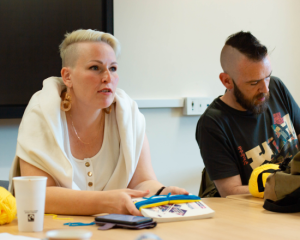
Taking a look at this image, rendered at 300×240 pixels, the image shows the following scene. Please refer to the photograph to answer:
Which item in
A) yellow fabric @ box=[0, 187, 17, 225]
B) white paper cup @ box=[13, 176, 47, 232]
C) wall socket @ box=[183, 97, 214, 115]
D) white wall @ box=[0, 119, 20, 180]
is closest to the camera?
white paper cup @ box=[13, 176, 47, 232]

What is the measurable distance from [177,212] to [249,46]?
1101 mm

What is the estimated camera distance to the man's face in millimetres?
1802

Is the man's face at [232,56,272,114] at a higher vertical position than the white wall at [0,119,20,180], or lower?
higher

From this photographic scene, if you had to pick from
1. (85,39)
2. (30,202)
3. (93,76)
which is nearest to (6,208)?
(30,202)

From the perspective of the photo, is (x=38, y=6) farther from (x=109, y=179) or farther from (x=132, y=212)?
(x=132, y=212)

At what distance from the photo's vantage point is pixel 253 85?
1834 millimetres

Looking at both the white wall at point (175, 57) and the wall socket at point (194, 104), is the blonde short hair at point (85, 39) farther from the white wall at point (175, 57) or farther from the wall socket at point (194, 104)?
the wall socket at point (194, 104)

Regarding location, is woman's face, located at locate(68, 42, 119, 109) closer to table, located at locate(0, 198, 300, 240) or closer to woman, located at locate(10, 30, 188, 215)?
woman, located at locate(10, 30, 188, 215)

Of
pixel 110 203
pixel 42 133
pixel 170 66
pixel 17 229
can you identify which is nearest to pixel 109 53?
pixel 42 133

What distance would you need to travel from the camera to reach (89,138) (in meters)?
1.58

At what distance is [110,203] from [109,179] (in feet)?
1.36

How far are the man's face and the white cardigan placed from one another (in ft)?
1.84

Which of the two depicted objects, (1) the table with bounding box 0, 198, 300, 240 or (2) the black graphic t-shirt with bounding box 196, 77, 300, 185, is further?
(2) the black graphic t-shirt with bounding box 196, 77, 300, 185

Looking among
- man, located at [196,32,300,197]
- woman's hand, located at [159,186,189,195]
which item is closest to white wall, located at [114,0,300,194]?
man, located at [196,32,300,197]
